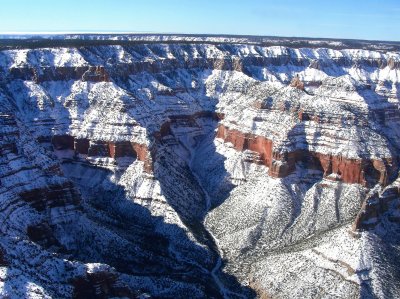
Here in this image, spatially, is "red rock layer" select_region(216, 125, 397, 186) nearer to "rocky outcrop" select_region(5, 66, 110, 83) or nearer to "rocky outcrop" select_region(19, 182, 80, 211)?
"rocky outcrop" select_region(19, 182, 80, 211)

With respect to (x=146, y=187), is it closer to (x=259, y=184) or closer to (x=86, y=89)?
(x=259, y=184)

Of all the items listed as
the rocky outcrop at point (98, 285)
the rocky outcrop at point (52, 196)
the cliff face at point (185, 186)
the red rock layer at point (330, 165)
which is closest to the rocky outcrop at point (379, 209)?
the cliff face at point (185, 186)

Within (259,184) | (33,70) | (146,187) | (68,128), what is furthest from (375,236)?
(33,70)

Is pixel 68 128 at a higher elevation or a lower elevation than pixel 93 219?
higher

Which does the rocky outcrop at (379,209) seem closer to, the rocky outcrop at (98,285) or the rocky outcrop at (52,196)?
the rocky outcrop at (98,285)

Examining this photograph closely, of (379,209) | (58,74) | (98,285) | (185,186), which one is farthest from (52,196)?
(58,74)
